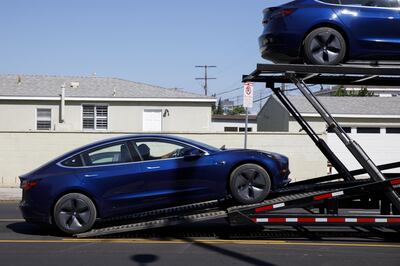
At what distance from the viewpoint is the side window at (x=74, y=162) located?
853 cm

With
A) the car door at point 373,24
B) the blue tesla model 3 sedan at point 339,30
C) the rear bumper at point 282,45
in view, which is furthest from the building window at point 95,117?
the car door at point 373,24

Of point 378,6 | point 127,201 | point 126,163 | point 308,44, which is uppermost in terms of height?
point 378,6

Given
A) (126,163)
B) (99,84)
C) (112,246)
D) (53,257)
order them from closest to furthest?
(53,257) < (112,246) < (126,163) < (99,84)

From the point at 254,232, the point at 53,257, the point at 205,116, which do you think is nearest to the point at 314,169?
the point at 205,116

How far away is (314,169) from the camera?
741 inches

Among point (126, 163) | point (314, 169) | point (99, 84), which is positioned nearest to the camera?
point (126, 163)

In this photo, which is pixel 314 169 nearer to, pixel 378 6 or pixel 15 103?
pixel 378 6

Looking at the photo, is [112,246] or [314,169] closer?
[112,246]

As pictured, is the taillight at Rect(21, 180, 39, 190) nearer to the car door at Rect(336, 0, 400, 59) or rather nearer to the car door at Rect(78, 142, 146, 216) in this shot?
the car door at Rect(78, 142, 146, 216)

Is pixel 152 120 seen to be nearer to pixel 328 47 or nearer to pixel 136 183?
pixel 136 183

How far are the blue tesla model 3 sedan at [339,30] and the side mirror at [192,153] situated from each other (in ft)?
7.22

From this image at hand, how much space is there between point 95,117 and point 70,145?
4.91 metres

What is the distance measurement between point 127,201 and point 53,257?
1523 millimetres

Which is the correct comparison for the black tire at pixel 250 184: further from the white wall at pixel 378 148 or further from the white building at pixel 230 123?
the white building at pixel 230 123
